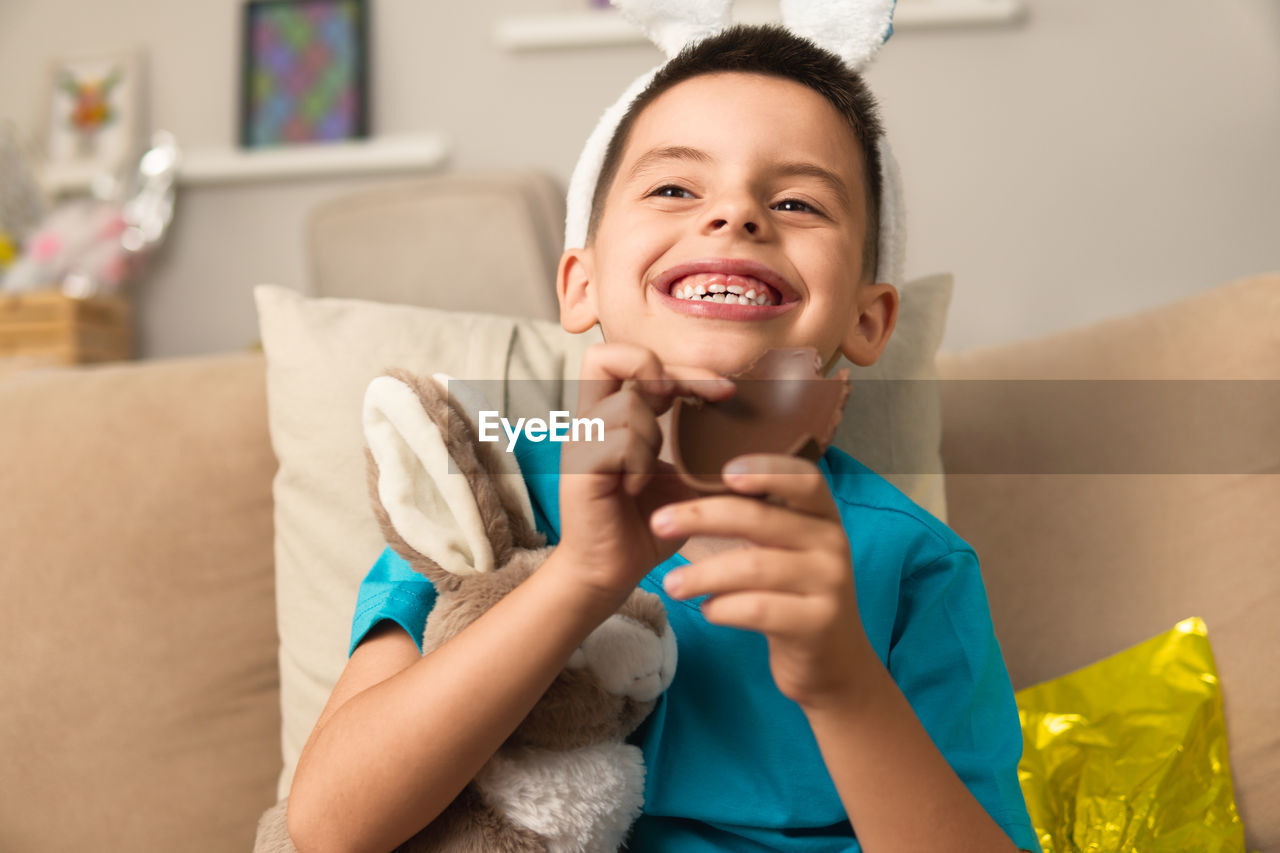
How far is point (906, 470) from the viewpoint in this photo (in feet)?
3.45

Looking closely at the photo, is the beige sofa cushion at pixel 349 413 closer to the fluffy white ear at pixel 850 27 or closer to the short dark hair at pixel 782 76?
the short dark hair at pixel 782 76

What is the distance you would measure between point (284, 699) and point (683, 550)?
507 mm

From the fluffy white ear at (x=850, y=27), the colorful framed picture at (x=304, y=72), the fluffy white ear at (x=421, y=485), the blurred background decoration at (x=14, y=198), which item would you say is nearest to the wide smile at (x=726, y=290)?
the fluffy white ear at (x=421, y=485)

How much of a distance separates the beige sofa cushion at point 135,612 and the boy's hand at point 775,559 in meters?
0.76

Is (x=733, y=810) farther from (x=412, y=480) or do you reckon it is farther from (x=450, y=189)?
(x=450, y=189)

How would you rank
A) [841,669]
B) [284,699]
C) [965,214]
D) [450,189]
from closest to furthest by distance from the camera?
[841,669]
[284,699]
[450,189]
[965,214]

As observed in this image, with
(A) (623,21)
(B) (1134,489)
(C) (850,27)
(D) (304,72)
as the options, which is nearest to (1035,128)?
(A) (623,21)

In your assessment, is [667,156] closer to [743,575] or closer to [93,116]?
[743,575]

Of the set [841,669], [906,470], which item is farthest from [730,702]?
[906,470]

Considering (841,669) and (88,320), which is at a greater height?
(88,320)

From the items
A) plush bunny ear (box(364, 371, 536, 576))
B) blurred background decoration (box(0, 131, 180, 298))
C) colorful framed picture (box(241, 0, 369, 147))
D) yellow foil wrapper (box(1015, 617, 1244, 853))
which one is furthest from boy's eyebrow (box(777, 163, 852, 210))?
blurred background decoration (box(0, 131, 180, 298))

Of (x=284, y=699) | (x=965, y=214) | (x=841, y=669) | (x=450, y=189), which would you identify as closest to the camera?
(x=841, y=669)

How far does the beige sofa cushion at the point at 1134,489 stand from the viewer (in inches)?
42.2

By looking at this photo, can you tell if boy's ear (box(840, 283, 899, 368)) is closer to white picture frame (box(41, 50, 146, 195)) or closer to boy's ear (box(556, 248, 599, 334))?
boy's ear (box(556, 248, 599, 334))
